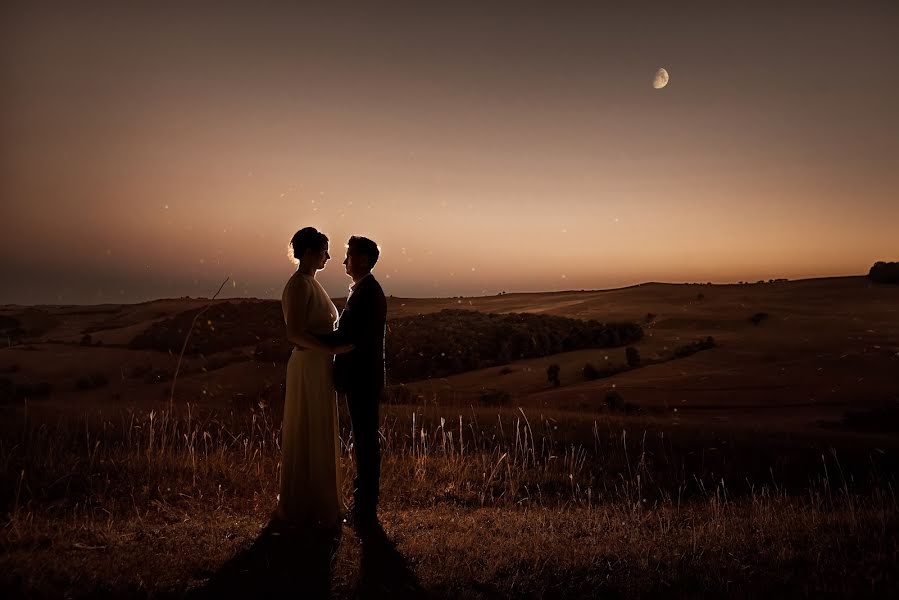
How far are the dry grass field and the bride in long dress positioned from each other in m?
0.41

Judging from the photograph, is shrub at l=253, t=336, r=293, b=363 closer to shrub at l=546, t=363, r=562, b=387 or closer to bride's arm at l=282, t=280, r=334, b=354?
shrub at l=546, t=363, r=562, b=387

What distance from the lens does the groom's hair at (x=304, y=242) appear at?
6.47 m

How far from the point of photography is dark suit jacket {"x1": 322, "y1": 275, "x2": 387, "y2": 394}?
21.4 ft

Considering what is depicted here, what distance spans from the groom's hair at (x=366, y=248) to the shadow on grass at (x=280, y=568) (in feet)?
9.55

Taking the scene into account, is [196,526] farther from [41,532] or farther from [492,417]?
[492,417]

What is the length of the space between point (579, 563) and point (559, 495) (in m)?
3.49

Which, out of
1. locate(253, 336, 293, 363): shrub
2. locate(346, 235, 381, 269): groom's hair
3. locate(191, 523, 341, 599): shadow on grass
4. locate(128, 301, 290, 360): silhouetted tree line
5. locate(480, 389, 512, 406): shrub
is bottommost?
locate(480, 389, 512, 406): shrub

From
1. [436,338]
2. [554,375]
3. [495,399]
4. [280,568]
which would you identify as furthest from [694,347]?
[280,568]

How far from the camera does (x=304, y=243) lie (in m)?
6.47

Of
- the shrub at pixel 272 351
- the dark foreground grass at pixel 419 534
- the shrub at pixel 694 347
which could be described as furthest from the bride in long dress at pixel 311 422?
the shrub at pixel 694 347

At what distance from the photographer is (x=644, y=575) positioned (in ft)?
17.3

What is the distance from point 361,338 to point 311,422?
106 centimetres

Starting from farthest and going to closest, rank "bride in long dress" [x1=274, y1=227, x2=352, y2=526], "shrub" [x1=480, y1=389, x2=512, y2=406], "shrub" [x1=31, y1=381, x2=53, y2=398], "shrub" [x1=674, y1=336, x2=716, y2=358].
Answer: "shrub" [x1=674, y1=336, x2=716, y2=358]
"shrub" [x1=31, y1=381, x2=53, y2=398]
"shrub" [x1=480, y1=389, x2=512, y2=406]
"bride in long dress" [x1=274, y1=227, x2=352, y2=526]

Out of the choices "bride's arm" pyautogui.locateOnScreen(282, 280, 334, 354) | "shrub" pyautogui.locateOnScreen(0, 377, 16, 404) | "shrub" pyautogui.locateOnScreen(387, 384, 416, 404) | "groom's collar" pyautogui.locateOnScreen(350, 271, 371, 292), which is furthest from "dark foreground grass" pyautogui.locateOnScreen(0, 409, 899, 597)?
"shrub" pyautogui.locateOnScreen(0, 377, 16, 404)
